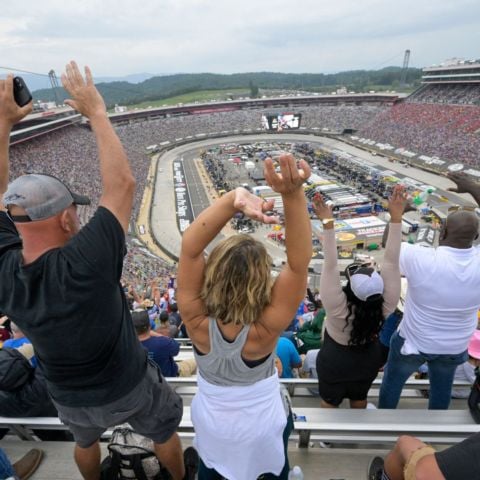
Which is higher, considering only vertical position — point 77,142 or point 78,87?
point 78,87

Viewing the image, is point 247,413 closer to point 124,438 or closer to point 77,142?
point 124,438

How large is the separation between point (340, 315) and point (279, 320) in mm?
963

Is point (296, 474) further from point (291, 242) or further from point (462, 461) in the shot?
point (291, 242)

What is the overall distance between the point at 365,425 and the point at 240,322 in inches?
48.1

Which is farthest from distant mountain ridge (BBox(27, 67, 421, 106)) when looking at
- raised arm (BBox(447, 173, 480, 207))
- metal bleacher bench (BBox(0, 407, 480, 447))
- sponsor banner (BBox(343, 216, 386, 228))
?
metal bleacher bench (BBox(0, 407, 480, 447))

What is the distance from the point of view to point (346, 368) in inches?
91.9

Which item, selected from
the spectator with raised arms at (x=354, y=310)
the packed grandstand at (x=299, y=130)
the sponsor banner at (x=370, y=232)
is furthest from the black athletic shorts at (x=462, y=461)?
the sponsor banner at (x=370, y=232)

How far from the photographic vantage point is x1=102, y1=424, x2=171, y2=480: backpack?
1938 millimetres

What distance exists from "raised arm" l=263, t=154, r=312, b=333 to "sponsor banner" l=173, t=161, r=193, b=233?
23.4 metres

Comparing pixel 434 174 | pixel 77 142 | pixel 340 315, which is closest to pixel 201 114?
pixel 77 142

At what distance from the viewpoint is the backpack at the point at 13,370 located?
227 cm

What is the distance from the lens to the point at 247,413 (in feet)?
5.08

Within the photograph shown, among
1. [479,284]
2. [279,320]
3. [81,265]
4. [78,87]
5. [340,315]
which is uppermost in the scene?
[78,87]

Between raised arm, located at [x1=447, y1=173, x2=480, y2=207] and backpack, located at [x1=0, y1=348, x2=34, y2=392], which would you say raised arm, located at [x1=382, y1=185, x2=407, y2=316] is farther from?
backpack, located at [x1=0, y1=348, x2=34, y2=392]
